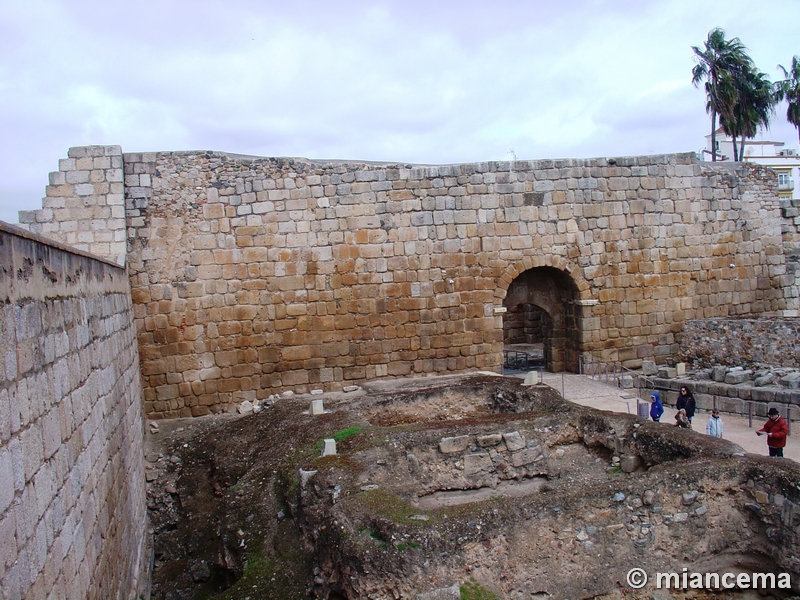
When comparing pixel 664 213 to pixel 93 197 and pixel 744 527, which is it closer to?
pixel 744 527

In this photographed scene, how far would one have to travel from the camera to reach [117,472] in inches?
246

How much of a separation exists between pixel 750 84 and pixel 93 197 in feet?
95.5

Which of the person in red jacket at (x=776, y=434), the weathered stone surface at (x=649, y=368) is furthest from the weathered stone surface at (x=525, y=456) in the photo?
the weathered stone surface at (x=649, y=368)

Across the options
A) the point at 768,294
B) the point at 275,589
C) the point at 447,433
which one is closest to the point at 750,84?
the point at 768,294

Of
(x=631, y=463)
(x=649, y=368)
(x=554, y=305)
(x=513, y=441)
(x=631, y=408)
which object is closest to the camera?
(x=631, y=463)

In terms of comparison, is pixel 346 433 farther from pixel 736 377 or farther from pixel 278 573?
pixel 736 377

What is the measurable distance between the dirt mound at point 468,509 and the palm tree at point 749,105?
2548 cm

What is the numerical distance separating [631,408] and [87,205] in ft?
35.0

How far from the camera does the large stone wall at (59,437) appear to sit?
3.11m

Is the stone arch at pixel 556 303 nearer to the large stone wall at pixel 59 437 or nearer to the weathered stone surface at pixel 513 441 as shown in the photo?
the weathered stone surface at pixel 513 441

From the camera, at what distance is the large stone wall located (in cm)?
311

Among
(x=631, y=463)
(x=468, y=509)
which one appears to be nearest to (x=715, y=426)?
(x=631, y=463)

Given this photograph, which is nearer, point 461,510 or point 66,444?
point 66,444

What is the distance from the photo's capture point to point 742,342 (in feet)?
42.8
